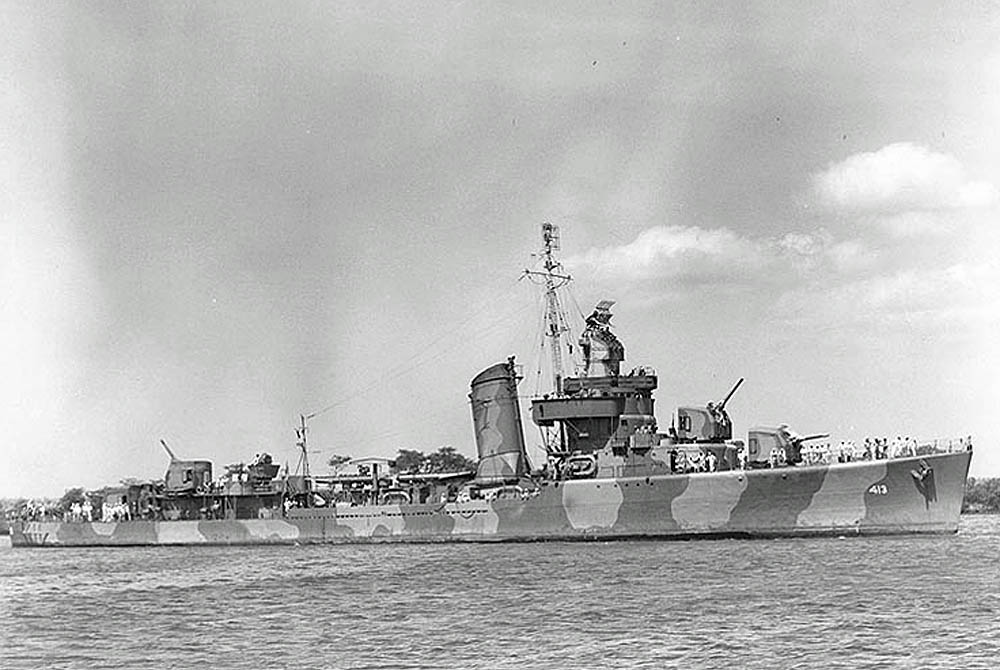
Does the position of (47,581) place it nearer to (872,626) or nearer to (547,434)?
(547,434)

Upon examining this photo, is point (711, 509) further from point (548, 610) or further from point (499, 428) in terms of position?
point (548, 610)

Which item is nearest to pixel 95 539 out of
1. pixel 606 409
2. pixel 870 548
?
pixel 606 409

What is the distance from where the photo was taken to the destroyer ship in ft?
104

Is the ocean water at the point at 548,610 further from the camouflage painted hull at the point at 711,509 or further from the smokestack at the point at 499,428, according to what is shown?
the smokestack at the point at 499,428

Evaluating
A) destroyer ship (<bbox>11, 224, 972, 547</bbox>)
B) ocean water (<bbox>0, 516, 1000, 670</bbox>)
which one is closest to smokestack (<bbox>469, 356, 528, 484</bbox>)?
destroyer ship (<bbox>11, 224, 972, 547</bbox>)

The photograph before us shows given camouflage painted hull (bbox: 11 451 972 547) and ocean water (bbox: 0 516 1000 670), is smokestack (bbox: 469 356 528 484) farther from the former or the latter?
ocean water (bbox: 0 516 1000 670)

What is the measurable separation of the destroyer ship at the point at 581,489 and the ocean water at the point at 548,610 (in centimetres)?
107

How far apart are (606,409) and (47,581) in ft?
52.0

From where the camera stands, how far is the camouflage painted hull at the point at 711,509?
31312mm

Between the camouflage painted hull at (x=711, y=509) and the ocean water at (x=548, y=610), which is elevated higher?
the camouflage painted hull at (x=711, y=509)

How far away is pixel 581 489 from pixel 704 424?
374cm

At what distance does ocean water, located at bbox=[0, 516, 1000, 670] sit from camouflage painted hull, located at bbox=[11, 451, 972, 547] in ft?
2.55

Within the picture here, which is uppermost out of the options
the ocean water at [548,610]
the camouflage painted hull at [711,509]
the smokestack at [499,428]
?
the smokestack at [499,428]

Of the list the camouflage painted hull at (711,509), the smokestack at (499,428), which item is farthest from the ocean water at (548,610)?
the smokestack at (499,428)
